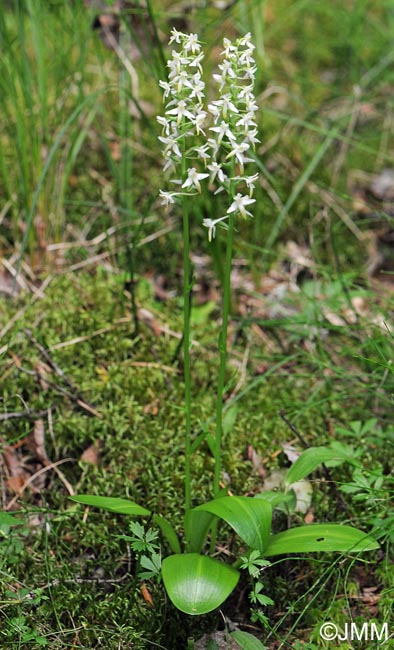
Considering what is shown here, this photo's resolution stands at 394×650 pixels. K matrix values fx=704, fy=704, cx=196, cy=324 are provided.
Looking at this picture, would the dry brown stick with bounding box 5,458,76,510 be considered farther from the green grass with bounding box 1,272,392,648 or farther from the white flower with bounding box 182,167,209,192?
the white flower with bounding box 182,167,209,192

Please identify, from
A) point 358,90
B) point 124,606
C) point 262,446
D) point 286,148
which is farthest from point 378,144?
point 124,606

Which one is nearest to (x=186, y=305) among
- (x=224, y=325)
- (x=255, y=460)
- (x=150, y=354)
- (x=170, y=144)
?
(x=224, y=325)

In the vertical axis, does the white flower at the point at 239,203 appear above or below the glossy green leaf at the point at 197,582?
above

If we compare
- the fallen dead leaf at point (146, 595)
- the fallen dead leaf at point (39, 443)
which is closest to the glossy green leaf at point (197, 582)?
the fallen dead leaf at point (146, 595)

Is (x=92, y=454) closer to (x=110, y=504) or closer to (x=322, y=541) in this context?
(x=110, y=504)

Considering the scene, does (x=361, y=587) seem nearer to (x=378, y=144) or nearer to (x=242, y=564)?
(x=242, y=564)

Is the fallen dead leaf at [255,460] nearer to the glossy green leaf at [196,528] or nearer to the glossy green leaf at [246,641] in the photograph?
the glossy green leaf at [196,528]

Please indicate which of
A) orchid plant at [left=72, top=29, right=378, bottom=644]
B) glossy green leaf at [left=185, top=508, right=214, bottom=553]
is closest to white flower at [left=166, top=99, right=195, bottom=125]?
orchid plant at [left=72, top=29, right=378, bottom=644]
